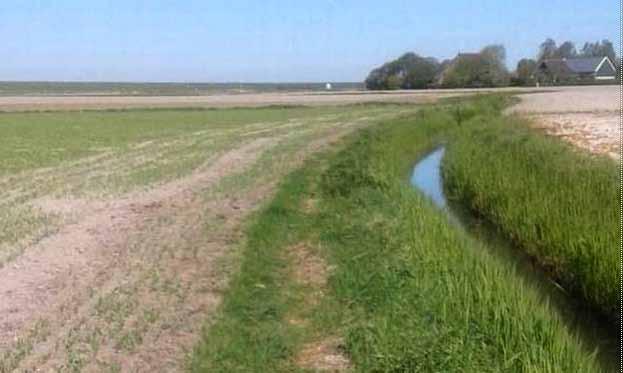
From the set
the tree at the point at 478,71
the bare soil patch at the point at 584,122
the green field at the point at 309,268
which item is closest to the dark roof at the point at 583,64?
the tree at the point at 478,71

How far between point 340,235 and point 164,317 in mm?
4594

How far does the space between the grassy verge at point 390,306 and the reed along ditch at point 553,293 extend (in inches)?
18.4

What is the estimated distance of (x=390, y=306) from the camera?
316 inches

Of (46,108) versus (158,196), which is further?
(46,108)

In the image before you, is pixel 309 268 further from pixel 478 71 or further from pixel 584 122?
pixel 478 71

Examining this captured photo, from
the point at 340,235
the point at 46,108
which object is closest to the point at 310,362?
the point at 340,235

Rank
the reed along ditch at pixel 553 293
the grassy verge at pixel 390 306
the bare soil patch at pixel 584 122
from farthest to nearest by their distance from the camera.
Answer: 1. the bare soil patch at pixel 584 122
2. the reed along ditch at pixel 553 293
3. the grassy verge at pixel 390 306

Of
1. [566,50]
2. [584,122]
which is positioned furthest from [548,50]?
[584,122]

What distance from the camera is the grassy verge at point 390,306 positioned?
21.3ft

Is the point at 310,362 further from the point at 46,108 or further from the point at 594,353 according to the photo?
the point at 46,108

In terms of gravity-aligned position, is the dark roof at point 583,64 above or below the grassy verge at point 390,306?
below

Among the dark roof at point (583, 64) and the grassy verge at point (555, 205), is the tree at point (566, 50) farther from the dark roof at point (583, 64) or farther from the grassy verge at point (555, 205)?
the grassy verge at point (555, 205)

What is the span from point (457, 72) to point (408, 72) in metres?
11.6

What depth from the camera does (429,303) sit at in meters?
7.75
